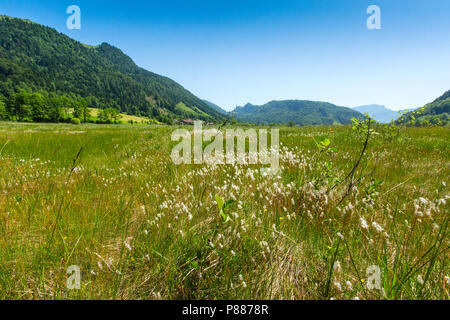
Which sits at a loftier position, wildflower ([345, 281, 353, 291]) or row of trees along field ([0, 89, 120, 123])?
row of trees along field ([0, 89, 120, 123])

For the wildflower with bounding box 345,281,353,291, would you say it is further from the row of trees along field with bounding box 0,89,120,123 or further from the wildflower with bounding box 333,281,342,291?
the row of trees along field with bounding box 0,89,120,123

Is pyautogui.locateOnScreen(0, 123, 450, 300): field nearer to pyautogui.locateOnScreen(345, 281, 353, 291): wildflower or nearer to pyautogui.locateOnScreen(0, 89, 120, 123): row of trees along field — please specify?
pyautogui.locateOnScreen(345, 281, 353, 291): wildflower

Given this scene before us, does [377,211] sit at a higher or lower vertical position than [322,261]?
higher

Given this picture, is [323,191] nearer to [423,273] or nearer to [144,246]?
[423,273]

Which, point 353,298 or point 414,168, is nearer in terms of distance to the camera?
point 353,298

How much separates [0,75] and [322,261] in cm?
27036

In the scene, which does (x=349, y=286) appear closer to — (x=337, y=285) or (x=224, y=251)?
(x=337, y=285)

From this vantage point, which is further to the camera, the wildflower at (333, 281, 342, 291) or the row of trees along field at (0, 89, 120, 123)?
the row of trees along field at (0, 89, 120, 123)

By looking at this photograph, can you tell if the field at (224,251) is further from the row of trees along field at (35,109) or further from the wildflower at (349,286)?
the row of trees along field at (35,109)

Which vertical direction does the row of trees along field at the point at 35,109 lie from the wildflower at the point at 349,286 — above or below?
above

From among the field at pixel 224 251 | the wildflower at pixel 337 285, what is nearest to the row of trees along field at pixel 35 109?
the field at pixel 224 251

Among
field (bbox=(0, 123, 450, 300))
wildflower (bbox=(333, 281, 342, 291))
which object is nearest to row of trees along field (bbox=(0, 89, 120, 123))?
field (bbox=(0, 123, 450, 300))
